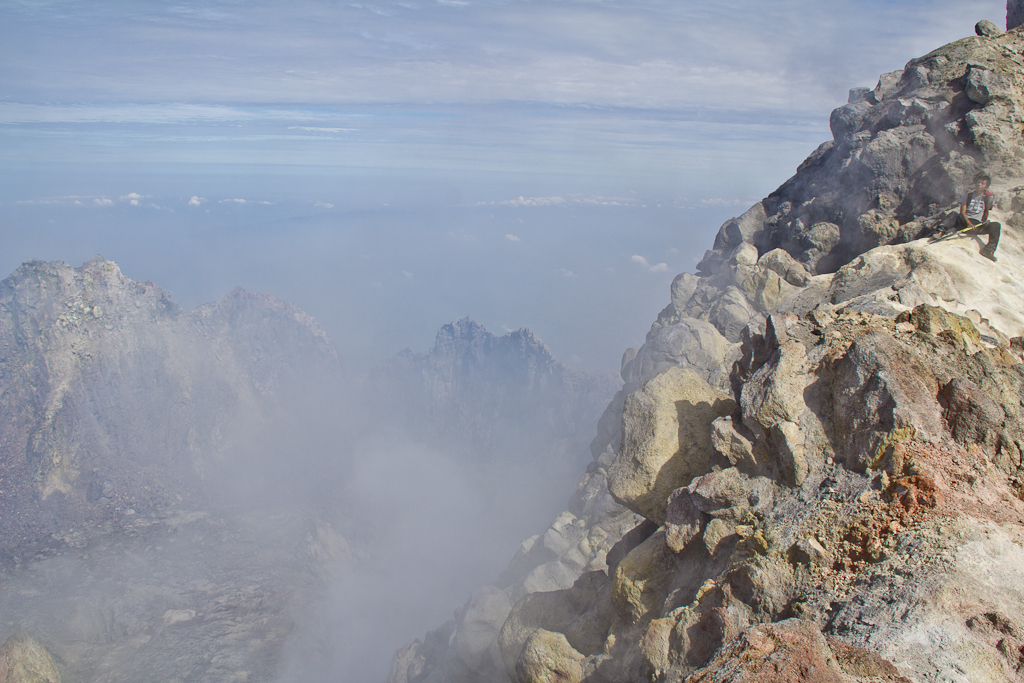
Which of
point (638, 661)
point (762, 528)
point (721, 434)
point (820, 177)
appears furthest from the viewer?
point (820, 177)

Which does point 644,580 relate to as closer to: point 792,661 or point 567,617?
point 792,661

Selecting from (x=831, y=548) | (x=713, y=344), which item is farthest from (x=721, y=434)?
(x=713, y=344)

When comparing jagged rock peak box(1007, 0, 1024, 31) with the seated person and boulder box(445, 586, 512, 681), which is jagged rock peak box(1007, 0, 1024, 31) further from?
boulder box(445, 586, 512, 681)

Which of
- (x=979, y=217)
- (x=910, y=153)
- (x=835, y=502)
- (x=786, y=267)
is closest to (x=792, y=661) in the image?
(x=835, y=502)

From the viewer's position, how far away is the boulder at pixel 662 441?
1505 cm

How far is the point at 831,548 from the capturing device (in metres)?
9.14

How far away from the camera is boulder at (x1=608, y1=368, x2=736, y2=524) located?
15047mm

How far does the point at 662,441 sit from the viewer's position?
50.5ft

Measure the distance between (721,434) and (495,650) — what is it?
25.1 meters

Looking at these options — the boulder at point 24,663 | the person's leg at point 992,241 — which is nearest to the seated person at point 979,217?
the person's leg at point 992,241

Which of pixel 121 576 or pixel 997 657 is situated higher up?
pixel 997 657

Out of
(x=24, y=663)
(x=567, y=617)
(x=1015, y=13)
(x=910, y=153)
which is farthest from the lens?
(x=24, y=663)

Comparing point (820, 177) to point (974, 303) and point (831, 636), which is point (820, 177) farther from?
point (831, 636)

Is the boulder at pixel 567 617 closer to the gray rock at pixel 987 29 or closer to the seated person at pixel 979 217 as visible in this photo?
the seated person at pixel 979 217
